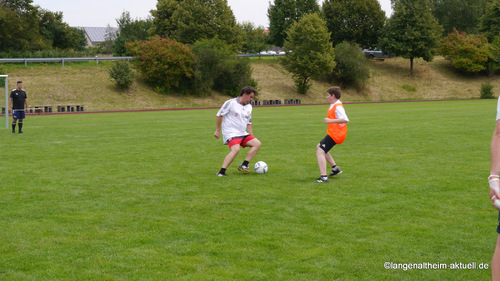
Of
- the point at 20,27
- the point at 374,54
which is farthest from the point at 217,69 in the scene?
the point at 374,54

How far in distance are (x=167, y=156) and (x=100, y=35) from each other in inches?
5437

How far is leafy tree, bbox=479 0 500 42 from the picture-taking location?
76.8m

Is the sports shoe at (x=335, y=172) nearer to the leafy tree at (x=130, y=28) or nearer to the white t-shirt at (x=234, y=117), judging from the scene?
the white t-shirt at (x=234, y=117)

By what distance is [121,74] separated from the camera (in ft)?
163

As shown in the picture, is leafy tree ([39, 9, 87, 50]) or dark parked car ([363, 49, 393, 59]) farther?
dark parked car ([363, 49, 393, 59])

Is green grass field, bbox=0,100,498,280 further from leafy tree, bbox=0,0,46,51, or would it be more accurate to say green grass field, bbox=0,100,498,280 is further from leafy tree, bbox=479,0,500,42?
leafy tree, bbox=479,0,500,42

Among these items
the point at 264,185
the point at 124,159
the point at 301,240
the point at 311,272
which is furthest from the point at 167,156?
the point at 311,272

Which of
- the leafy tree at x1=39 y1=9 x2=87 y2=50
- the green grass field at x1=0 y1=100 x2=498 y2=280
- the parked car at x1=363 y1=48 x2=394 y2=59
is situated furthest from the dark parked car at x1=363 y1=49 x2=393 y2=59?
the green grass field at x1=0 y1=100 x2=498 y2=280

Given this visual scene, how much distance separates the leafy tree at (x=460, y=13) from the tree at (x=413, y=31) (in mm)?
32440

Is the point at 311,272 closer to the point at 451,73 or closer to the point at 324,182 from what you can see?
the point at 324,182

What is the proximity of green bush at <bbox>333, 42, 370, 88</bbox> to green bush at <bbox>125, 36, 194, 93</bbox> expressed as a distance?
69.5 ft

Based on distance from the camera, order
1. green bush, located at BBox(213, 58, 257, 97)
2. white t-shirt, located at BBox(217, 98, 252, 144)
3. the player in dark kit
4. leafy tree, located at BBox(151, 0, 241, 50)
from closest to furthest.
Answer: white t-shirt, located at BBox(217, 98, 252, 144) < the player in dark kit < green bush, located at BBox(213, 58, 257, 97) < leafy tree, located at BBox(151, 0, 241, 50)

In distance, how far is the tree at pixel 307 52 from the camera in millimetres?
60562

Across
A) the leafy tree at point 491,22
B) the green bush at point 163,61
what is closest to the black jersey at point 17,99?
the green bush at point 163,61
